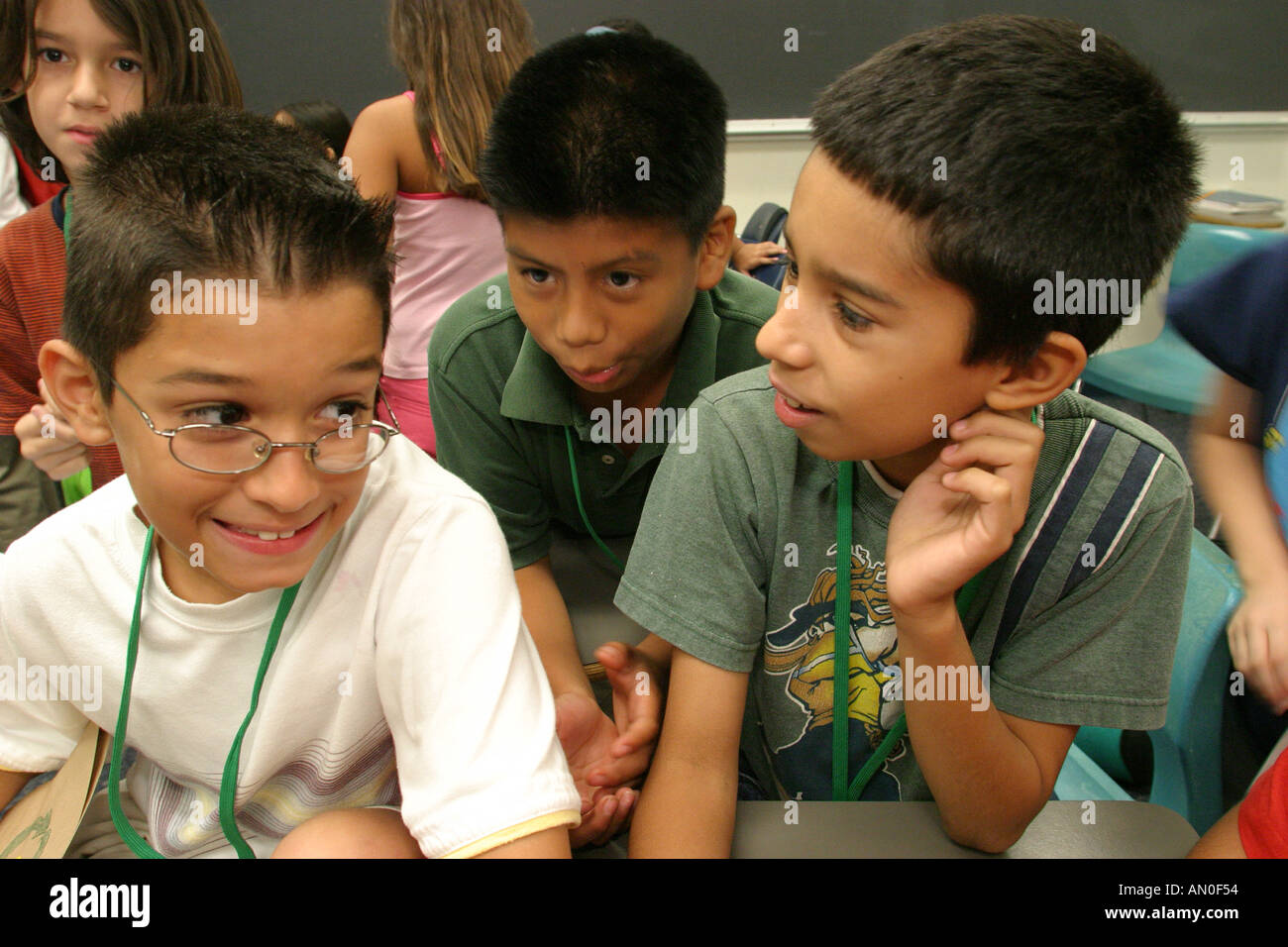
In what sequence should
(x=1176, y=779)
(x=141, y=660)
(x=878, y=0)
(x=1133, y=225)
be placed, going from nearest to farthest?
(x=1133, y=225)
(x=141, y=660)
(x=1176, y=779)
(x=878, y=0)

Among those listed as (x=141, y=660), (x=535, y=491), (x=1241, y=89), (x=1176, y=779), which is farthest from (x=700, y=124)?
(x=1241, y=89)

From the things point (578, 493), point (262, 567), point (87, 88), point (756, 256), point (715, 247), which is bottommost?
point (578, 493)

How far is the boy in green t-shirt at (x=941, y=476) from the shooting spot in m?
0.77

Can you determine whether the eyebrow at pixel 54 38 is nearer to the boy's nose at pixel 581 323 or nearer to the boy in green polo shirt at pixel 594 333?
the boy in green polo shirt at pixel 594 333

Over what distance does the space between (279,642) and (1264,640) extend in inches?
38.9

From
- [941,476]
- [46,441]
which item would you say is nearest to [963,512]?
[941,476]

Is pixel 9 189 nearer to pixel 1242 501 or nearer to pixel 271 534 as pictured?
pixel 271 534

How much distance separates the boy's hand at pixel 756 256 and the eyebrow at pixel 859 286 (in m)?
1.38

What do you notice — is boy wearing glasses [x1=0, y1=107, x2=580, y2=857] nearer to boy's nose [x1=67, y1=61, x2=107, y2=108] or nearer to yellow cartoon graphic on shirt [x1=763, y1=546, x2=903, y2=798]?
yellow cartoon graphic on shirt [x1=763, y1=546, x2=903, y2=798]

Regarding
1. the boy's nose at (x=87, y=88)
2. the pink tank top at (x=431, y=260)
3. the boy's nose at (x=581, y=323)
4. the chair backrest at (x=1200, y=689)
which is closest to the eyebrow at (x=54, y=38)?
the boy's nose at (x=87, y=88)

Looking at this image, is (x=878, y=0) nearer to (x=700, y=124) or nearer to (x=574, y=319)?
(x=700, y=124)

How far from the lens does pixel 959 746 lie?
2.83 ft
